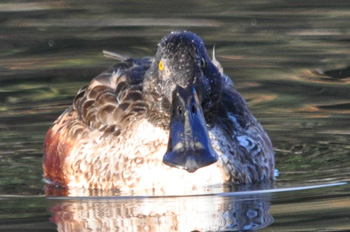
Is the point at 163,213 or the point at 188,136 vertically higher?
the point at 188,136

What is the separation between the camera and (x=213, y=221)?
772 centimetres

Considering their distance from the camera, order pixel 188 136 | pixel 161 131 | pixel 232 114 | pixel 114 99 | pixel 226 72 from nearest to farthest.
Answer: pixel 188 136 → pixel 161 131 → pixel 114 99 → pixel 232 114 → pixel 226 72

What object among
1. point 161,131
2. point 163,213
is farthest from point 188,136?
point 161,131

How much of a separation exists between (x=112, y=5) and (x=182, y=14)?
1168 millimetres

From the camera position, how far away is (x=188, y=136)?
810 cm

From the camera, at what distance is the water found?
791 cm

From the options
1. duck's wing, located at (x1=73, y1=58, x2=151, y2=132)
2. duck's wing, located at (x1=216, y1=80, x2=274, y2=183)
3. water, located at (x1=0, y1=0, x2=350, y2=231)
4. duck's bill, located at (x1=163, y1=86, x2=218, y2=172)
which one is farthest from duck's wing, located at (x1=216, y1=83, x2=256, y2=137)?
duck's bill, located at (x1=163, y1=86, x2=218, y2=172)

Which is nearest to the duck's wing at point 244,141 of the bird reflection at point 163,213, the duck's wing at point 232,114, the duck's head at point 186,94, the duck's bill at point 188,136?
the duck's wing at point 232,114

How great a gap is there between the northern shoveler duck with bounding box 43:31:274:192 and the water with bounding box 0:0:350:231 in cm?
26

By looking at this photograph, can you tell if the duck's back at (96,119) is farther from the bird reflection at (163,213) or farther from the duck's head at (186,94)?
the bird reflection at (163,213)

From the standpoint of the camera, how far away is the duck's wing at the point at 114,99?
941 centimetres

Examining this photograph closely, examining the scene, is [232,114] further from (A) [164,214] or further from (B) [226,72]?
(B) [226,72]

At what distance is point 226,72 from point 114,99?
135 inches

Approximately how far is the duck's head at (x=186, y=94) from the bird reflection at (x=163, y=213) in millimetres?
358
